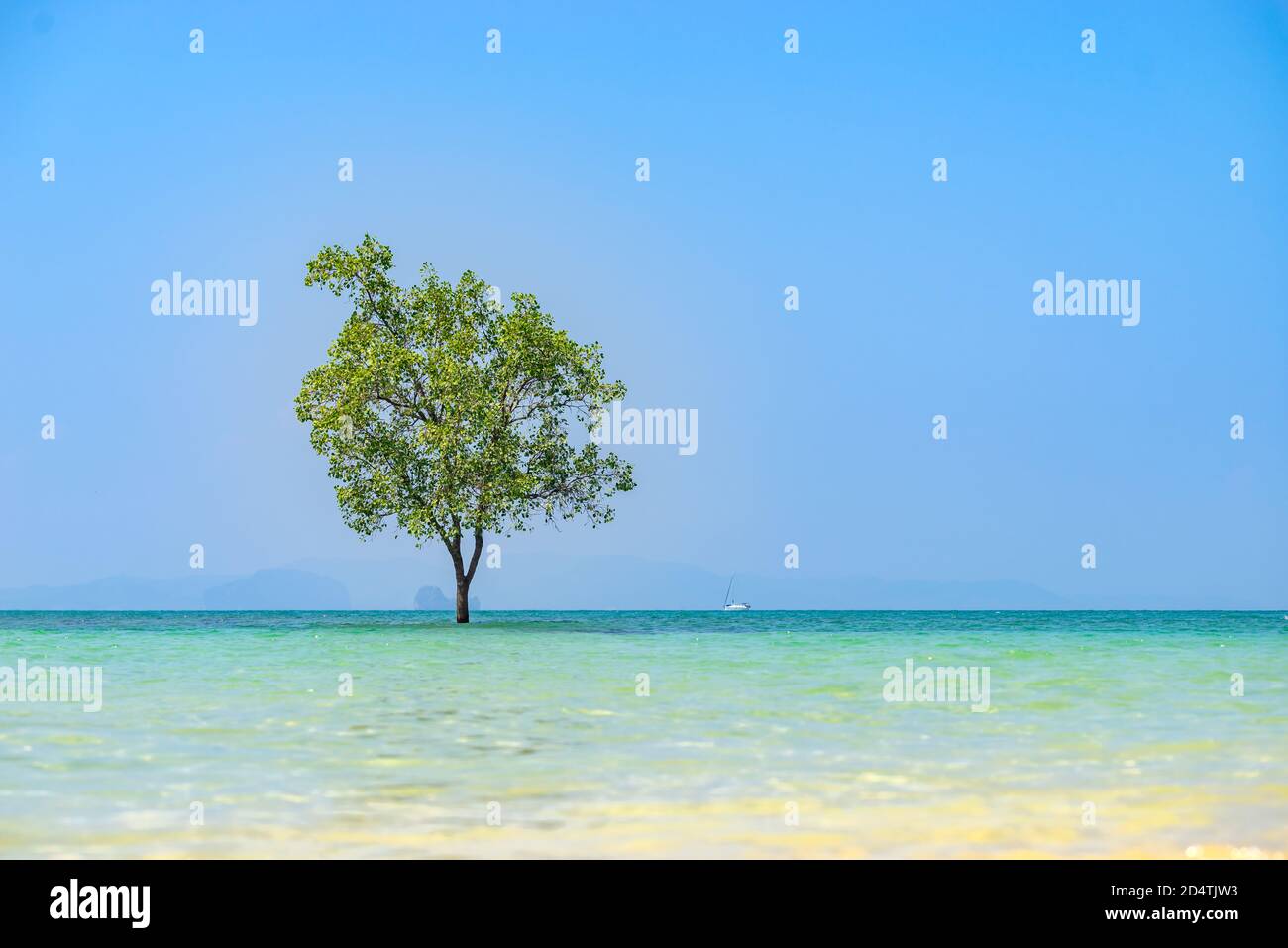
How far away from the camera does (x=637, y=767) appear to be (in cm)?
1169

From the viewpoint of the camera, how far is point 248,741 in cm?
1340

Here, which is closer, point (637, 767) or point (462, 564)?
point (637, 767)

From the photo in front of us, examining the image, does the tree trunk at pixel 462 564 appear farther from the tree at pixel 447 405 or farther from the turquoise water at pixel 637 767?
the turquoise water at pixel 637 767

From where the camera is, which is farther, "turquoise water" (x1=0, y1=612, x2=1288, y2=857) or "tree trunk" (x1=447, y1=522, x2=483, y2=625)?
"tree trunk" (x1=447, y1=522, x2=483, y2=625)

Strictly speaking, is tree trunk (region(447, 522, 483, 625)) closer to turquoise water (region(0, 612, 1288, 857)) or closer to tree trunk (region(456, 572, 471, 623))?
tree trunk (region(456, 572, 471, 623))

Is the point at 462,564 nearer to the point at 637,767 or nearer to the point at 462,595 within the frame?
the point at 462,595

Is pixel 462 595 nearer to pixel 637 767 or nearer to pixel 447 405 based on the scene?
pixel 447 405

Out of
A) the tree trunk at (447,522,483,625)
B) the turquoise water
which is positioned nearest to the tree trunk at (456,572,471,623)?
the tree trunk at (447,522,483,625)

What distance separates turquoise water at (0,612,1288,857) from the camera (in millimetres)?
8820

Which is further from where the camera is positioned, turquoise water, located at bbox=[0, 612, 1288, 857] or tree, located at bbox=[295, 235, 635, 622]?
tree, located at bbox=[295, 235, 635, 622]

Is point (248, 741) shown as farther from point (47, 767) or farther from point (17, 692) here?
point (17, 692)

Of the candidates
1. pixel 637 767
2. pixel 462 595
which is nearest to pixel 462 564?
pixel 462 595
